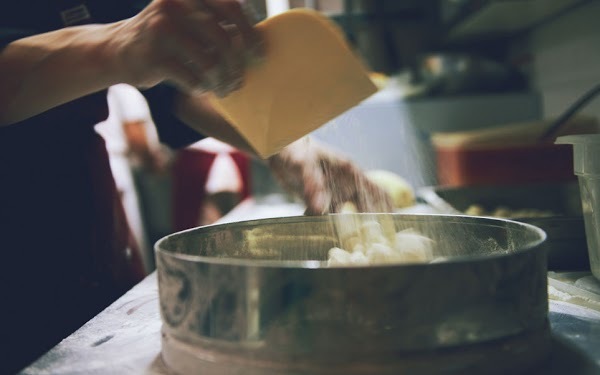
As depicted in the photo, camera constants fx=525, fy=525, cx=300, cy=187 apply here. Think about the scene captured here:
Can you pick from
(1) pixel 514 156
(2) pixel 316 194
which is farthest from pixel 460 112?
(2) pixel 316 194

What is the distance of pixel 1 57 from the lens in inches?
32.4

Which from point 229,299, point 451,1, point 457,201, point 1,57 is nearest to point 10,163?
point 1,57

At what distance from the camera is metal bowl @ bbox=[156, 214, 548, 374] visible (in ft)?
1.68

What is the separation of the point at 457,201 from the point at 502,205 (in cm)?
14

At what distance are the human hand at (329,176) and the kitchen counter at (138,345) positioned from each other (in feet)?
1.64

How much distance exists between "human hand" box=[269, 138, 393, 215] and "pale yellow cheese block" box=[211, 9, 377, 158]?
389 millimetres

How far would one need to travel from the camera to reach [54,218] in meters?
1.11

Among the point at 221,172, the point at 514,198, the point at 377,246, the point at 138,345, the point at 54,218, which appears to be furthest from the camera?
the point at 221,172

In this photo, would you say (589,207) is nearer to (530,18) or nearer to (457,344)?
(457,344)

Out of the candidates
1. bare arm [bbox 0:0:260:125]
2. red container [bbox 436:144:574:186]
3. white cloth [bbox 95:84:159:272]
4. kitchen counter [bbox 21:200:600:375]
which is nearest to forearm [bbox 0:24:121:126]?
bare arm [bbox 0:0:260:125]

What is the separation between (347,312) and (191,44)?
42cm

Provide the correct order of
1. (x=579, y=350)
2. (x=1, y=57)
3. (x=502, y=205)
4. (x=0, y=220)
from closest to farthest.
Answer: (x=579, y=350) < (x=1, y=57) < (x=0, y=220) < (x=502, y=205)

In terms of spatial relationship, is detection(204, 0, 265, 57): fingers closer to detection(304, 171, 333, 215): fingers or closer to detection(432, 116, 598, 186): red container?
detection(304, 171, 333, 215): fingers

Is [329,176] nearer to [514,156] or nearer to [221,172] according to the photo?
[514,156]
